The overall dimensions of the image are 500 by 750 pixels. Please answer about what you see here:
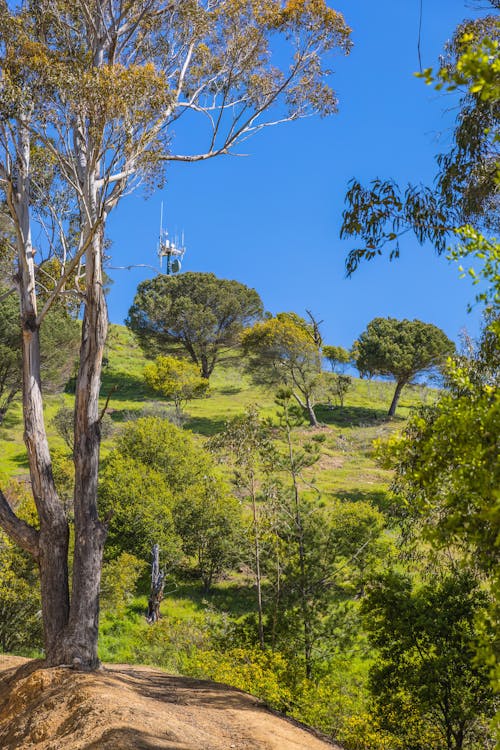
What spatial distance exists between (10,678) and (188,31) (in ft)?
38.8

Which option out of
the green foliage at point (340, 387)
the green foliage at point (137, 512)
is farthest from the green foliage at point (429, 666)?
the green foliage at point (340, 387)

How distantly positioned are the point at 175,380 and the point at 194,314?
12483 mm

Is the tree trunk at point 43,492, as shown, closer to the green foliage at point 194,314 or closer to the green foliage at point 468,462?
the green foliage at point 468,462

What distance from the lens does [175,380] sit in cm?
4197

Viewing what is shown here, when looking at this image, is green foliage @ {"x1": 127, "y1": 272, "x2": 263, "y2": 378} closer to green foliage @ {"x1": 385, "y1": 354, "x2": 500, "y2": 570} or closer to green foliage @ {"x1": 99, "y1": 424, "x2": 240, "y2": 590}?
green foliage @ {"x1": 99, "y1": 424, "x2": 240, "y2": 590}

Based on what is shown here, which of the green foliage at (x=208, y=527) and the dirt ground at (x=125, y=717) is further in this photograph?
the green foliage at (x=208, y=527)

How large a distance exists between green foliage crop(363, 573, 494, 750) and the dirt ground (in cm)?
214

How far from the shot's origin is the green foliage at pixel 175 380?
137 ft

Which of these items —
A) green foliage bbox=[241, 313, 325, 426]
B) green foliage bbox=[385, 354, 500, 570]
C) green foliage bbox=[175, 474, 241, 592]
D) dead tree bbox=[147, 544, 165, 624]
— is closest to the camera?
green foliage bbox=[385, 354, 500, 570]

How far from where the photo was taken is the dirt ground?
5707 millimetres

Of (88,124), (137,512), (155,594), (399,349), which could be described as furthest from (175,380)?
(88,124)

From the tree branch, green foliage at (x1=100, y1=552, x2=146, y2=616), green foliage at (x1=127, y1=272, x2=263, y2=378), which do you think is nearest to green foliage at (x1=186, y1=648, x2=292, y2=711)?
the tree branch

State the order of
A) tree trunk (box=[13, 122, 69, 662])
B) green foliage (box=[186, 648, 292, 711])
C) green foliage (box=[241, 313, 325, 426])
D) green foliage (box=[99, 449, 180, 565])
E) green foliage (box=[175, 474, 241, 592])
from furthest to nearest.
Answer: green foliage (box=[241, 313, 325, 426]), green foliage (box=[175, 474, 241, 592]), green foliage (box=[99, 449, 180, 565]), green foliage (box=[186, 648, 292, 711]), tree trunk (box=[13, 122, 69, 662])

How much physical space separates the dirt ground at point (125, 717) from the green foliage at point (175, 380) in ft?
108
